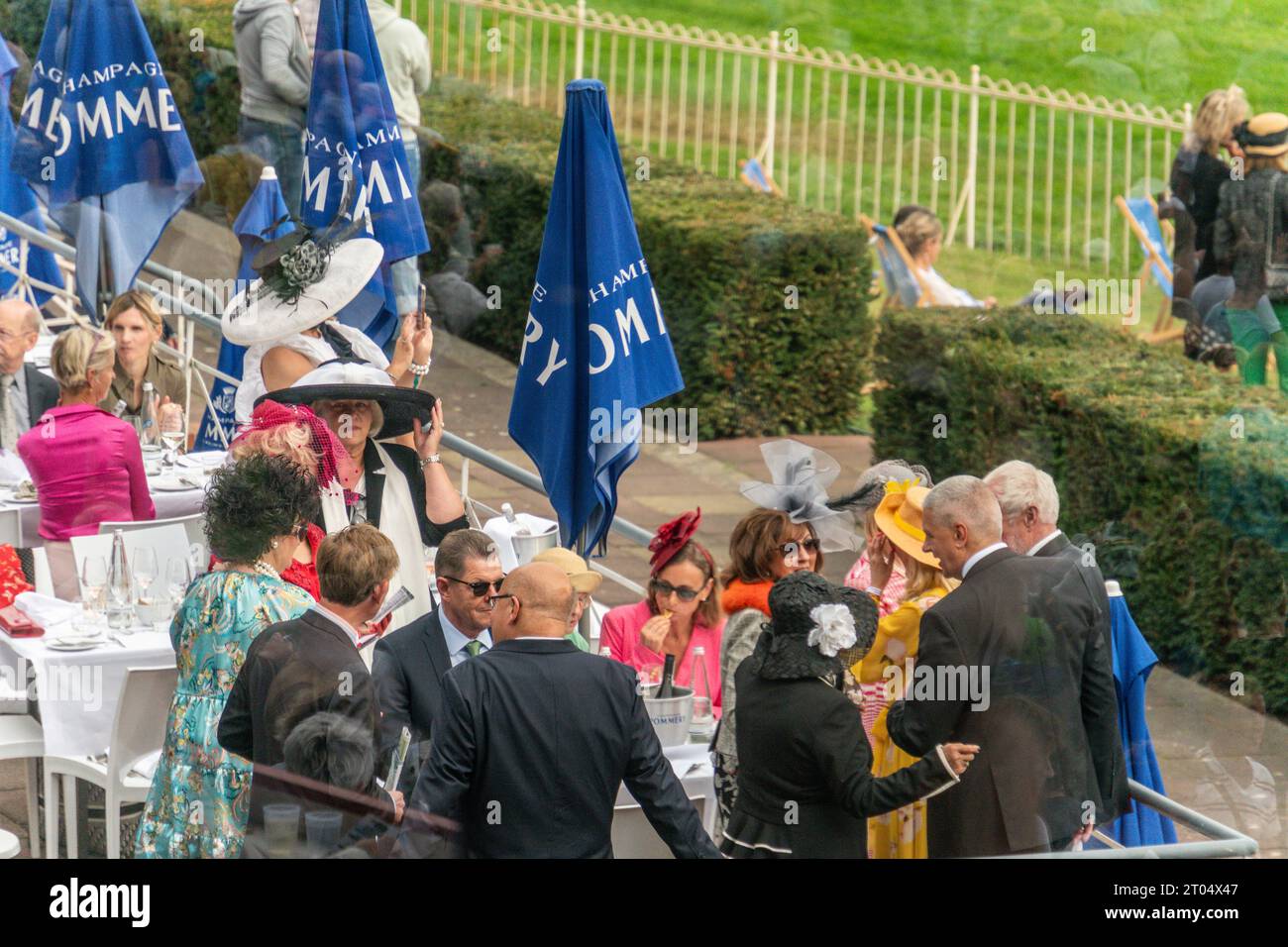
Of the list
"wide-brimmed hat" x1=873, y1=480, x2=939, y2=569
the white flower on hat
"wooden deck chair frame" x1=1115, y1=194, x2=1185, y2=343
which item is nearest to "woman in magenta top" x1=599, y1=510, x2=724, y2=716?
"wide-brimmed hat" x1=873, y1=480, x2=939, y2=569

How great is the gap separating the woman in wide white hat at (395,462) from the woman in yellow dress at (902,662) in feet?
4.07

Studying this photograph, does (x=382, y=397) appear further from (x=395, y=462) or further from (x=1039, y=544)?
(x=1039, y=544)

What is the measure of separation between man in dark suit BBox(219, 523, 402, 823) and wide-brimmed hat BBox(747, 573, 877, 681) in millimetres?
808

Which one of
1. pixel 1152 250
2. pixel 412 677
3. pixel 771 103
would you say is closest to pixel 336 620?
pixel 412 677

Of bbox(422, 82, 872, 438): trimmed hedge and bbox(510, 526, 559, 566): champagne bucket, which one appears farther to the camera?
bbox(422, 82, 872, 438): trimmed hedge

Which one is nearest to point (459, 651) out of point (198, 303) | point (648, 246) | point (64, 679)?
point (64, 679)

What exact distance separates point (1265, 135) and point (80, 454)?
14.1 ft

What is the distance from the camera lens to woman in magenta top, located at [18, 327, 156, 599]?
585cm

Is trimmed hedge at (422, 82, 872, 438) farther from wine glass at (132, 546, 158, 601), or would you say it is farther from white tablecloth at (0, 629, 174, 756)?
white tablecloth at (0, 629, 174, 756)

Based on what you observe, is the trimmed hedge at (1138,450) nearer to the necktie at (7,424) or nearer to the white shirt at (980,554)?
the white shirt at (980,554)

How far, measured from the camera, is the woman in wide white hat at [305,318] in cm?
574

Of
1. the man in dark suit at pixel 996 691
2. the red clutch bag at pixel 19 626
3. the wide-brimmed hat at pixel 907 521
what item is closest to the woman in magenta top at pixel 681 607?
the wide-brimmed hat at pixel 907 521
